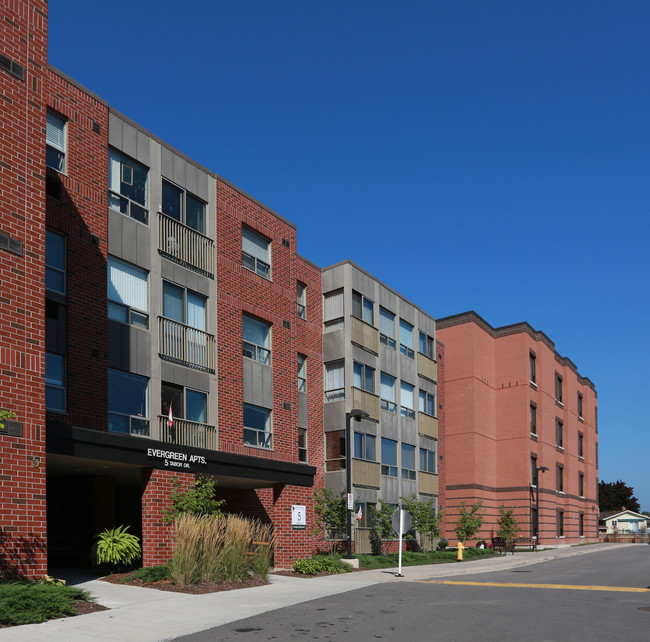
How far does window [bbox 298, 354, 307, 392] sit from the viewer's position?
35.5m

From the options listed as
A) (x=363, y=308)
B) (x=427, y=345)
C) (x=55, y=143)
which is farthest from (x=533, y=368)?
(x=55, y=143)

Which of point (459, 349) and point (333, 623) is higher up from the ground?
point (459, 349)

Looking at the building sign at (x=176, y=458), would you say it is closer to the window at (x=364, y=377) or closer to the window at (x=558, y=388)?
the window at (x=364, y=377)

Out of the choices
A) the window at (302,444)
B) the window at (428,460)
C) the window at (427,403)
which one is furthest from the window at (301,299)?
the window at (428,460)

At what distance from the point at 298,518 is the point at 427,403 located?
805 inches

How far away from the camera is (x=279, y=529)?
26.0 m

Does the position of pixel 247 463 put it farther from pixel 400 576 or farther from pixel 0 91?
pixel 0 91

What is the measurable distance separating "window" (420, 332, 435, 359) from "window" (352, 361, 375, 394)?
281 inches

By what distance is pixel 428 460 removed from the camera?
45.4m

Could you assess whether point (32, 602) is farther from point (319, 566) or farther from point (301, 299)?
point (301, 299)

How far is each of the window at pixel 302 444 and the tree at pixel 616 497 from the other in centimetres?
10297

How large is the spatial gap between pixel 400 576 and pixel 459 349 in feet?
94.8

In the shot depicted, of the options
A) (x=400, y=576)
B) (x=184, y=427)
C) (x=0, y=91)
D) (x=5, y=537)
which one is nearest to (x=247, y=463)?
(x=184, y=427)

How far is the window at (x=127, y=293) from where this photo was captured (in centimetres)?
2277
